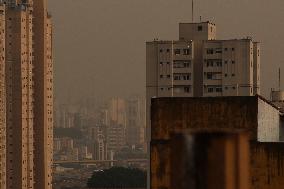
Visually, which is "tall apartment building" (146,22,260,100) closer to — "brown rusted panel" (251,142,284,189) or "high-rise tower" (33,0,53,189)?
"high-rise tower" (33,0,53,189)

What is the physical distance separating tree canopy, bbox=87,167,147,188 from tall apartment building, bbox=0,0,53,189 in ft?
17.3

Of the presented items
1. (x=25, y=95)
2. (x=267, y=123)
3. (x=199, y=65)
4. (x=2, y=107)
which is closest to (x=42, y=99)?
(x=25, y=95)

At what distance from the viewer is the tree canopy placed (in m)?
85.4

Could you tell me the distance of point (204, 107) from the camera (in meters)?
9.66

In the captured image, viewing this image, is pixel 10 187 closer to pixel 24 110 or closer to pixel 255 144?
pixel 24 110

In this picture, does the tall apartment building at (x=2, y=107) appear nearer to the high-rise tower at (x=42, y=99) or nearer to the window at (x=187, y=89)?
the high-rise tower at (x=42, y=99)

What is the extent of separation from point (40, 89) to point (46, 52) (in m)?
3.50

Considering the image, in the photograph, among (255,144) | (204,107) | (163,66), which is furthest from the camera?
(163,66)

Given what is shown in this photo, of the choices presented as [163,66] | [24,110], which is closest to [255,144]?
[163,66]

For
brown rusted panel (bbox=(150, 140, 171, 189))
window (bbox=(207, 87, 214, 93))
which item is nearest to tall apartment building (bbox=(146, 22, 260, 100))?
window (bbox=(207, 87, 214, 93))

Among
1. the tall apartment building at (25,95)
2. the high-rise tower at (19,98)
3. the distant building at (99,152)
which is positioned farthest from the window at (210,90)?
the distant building at (99,152)

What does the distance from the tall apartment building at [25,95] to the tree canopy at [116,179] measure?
527cm

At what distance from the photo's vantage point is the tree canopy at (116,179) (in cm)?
8544

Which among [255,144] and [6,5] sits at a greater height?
[6,5]
